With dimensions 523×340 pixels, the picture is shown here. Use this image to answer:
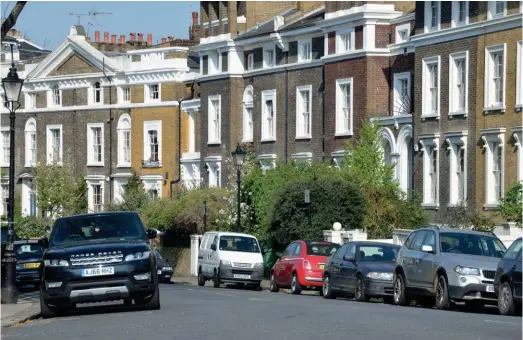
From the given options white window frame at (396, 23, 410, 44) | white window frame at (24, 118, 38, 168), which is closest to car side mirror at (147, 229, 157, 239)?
white window frame at (396, 23, 410, 44)

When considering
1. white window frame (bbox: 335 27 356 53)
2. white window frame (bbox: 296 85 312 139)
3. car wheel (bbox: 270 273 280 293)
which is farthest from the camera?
white window frame (bbox: 296 85 312 139)

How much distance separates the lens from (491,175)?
48.2 m

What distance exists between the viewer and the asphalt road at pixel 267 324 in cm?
1839

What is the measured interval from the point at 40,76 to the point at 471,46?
41.2m

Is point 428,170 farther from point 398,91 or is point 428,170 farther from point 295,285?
point 295,285

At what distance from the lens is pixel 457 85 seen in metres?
50.5

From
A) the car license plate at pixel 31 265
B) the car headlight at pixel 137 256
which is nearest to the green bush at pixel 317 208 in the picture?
the car license plate at pixel 31 265

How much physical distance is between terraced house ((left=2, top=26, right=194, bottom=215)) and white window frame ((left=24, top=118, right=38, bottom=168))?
6 cm

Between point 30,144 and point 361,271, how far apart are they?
57315mm

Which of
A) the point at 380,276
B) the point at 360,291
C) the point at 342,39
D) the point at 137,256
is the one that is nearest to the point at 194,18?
the point at 342,39

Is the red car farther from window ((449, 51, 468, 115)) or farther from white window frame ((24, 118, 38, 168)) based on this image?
white window frame ((24, 118, 38, 168))

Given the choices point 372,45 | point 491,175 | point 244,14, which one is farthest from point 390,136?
point 244,14

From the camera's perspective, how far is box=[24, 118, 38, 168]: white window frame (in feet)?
280

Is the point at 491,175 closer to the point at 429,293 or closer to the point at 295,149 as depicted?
the point at 295,149
